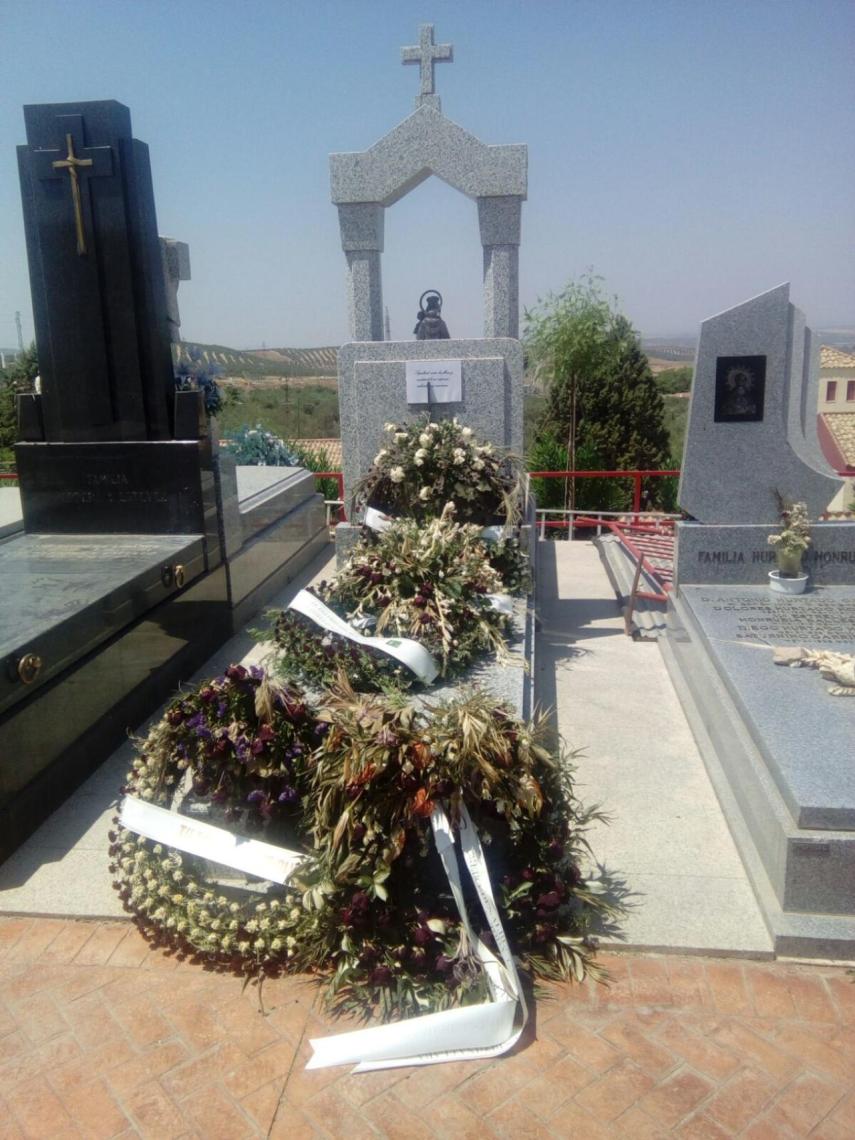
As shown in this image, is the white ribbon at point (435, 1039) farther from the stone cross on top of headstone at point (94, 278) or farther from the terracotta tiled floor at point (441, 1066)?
the stone cross on top of headstone at point (94, 278)

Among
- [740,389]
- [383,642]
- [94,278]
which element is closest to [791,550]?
[740,389]

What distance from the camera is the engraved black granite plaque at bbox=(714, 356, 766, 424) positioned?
622 centimetres

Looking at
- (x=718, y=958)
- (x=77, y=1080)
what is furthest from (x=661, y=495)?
(x=77, y=1080)

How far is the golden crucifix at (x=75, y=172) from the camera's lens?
224 inches

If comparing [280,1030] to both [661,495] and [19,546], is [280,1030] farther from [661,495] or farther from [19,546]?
[661,495]

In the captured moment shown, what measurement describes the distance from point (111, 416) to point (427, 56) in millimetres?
4135

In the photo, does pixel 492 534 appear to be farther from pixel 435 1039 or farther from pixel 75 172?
pixel 435 1039

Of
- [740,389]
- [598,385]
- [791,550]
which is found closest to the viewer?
[791,550]

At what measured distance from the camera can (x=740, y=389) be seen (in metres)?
6.26

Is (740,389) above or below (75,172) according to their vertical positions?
below

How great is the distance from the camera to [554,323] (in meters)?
14.5

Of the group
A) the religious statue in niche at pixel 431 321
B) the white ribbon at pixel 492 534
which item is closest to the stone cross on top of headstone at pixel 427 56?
the religious statue in niche at pixel 431 321

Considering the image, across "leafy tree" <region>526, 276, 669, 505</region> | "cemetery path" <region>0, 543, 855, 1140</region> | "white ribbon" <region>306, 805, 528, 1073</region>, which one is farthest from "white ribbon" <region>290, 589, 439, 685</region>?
"leafy tree" <region>526, 276, 669, 505</region>

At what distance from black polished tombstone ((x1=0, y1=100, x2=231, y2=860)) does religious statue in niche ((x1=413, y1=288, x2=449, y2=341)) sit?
7.92 feet
